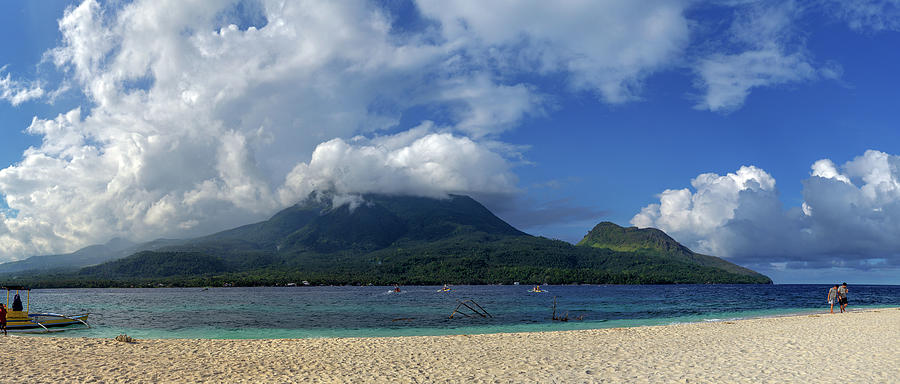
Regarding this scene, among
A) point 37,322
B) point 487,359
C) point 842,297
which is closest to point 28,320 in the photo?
point 37,322

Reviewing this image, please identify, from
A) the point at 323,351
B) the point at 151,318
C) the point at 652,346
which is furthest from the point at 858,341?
the point at 151,318

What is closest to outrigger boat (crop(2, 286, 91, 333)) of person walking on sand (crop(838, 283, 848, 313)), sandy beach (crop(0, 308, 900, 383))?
sandy beach (crop(0, 308, 900, 383))

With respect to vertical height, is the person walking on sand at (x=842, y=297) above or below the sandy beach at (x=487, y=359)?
above

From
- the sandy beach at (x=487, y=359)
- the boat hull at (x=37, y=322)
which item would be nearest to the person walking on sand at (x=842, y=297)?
the sandy beach at (x=487, y=359)

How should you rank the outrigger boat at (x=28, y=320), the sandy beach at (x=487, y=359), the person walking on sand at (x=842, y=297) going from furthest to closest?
the person walking on sand at (x=842, y=297) < the outrigger boat at (x=28, y=320) < the sandy beach at (x=487, y=359)

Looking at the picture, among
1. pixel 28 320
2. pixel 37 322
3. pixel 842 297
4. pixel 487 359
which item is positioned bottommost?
pixel 37 322

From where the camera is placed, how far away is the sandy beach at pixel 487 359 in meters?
14.6

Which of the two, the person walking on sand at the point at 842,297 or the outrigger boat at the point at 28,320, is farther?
the person walking on sand at the point at 842,297

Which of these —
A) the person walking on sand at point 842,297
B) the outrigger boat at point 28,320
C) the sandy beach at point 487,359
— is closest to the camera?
the sandy beach at point 487,359

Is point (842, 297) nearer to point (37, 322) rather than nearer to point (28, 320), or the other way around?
point (37, 322)

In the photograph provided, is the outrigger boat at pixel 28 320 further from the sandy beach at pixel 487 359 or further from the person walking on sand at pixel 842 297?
the person walking on sand at pixel 842 297

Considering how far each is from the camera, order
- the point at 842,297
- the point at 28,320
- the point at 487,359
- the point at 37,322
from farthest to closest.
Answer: the point at 842,297
the point at 37,322
the point at 28,320
the point at 487,359

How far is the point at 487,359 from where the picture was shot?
17969mm

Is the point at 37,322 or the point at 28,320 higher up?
the point at 28,320
